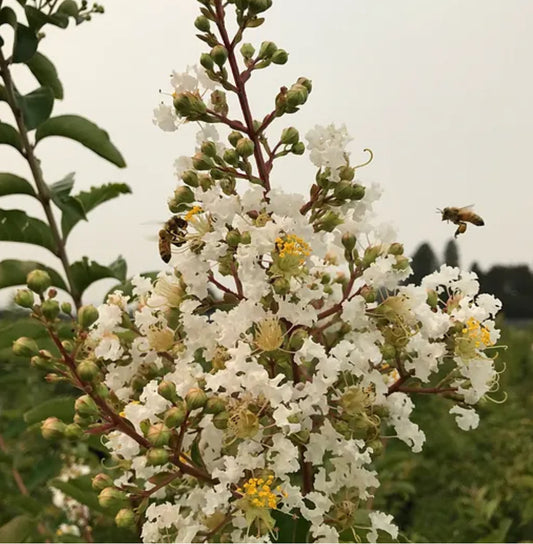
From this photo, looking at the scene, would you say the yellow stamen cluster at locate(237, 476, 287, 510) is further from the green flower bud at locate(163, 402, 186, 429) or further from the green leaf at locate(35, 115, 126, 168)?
the green leaf at locate(35, 115, 126, 168)

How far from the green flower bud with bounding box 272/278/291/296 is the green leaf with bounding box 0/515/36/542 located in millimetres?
1242

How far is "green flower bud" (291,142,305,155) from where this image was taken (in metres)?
1.17

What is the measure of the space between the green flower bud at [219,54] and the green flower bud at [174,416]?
0.56 metres

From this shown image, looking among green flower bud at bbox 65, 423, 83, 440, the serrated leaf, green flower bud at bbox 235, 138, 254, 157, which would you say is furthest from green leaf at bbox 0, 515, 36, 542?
green flower bud at bbox 235, 138, 254, 157

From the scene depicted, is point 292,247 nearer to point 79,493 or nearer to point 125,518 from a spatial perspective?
point 125,518

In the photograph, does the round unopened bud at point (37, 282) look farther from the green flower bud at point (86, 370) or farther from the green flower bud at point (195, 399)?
the green flower bud at point (195, 399)

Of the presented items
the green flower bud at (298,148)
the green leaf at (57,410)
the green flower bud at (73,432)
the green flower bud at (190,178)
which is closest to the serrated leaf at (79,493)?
the green leaf at (57,410)

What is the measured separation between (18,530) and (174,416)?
114cm

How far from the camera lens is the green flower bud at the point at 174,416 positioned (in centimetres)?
96

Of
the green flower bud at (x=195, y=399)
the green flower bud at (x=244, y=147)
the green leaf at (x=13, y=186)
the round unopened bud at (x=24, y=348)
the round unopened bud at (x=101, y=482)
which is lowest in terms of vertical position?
the round unopened bud at (x=101, y=482)

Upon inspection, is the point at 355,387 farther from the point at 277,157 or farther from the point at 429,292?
the point at 277,157

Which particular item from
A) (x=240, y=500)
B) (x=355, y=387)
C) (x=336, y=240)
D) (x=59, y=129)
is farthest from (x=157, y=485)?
(x=59, y=129)

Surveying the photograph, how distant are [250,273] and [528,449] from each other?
11.2 feet

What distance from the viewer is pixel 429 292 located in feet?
3.86
